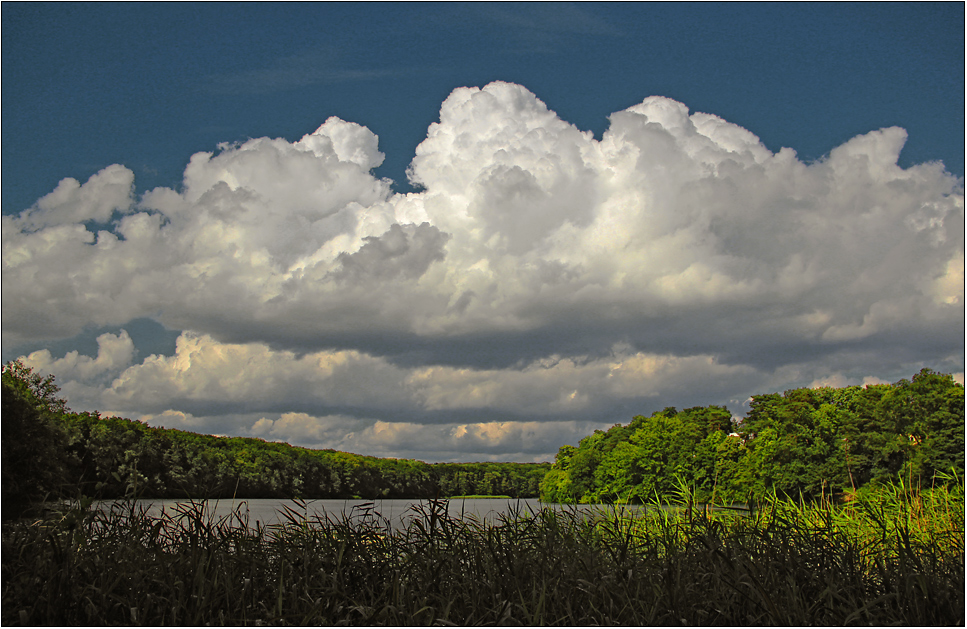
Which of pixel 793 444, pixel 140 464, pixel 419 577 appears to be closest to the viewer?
pixel 419 577

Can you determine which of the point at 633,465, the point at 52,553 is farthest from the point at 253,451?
the point at 52,553

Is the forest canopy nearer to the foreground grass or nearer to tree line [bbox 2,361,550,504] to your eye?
tree line [bbox 2,361,550,504]

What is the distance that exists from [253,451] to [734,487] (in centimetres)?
4367

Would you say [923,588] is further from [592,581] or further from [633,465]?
[633,465]

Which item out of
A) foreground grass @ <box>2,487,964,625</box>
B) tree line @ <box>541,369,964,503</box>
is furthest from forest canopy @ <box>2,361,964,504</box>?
foreground grass @ <box>2,487,964,625</box>

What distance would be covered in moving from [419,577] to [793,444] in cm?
5919

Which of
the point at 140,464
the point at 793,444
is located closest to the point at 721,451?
the point at 793,444

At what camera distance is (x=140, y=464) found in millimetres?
16203

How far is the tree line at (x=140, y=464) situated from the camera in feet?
27.1

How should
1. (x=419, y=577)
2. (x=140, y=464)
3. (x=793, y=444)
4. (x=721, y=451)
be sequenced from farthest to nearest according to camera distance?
(x=721, y=451) < (x=793, y=444) < (x=140, y=464) < (x=419, y=577)

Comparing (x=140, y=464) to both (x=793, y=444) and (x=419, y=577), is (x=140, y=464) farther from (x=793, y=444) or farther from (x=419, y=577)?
(x=793, y=444)

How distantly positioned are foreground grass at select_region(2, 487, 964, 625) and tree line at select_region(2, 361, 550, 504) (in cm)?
49

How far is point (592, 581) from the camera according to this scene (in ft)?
22.4

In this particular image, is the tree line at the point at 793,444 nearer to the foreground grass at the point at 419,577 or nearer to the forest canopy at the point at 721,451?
the forest canopy at the point at 721,451
